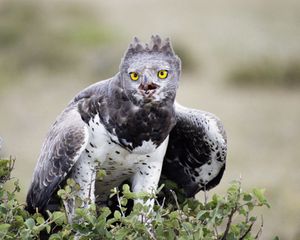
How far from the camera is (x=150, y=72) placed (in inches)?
266

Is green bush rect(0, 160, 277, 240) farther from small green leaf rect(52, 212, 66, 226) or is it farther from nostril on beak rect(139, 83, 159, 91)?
nostril on beak rect(139, 83, 159, 91)

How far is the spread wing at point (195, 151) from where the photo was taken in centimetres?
754

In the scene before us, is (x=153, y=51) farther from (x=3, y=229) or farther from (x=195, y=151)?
(x=3, y=229)

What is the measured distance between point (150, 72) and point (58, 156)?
942 mm

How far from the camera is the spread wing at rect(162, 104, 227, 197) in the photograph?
24.7ft

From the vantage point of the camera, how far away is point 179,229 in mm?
6242

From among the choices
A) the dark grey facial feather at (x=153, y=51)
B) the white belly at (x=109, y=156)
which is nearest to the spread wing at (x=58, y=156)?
the white belly at (x=109, y=156)

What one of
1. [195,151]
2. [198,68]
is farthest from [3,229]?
[198,68]

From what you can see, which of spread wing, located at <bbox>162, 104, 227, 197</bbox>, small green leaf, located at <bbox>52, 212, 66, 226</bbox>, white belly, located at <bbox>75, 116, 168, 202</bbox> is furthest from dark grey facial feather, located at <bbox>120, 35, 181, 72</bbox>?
small green leaf, located at <bbox>52, 212, 66, 226</bbox>

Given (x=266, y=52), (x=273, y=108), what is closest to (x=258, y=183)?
(x=273, y=108)

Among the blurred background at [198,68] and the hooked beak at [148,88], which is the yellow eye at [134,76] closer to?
the hooked beak at [148,88]

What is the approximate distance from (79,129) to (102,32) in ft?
60.0

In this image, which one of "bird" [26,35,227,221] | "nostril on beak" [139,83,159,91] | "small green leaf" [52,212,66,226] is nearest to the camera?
"small green leaf" [52,212,66,226]

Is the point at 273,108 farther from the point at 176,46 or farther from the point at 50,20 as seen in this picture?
the point at 50,20
